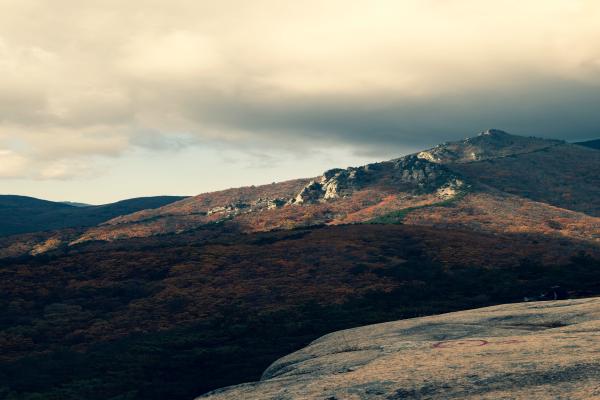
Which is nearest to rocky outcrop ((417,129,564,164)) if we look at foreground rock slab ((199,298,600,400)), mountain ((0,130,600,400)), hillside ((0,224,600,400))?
mountain ((0,130,600,400))

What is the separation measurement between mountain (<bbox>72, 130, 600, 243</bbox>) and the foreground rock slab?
61076 millimetres

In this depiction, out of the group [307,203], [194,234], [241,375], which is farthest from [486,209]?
[241,375]

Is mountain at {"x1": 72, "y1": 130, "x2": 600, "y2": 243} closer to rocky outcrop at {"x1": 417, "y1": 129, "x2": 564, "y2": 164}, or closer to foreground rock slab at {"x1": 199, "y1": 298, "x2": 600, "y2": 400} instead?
rocky outcrop at {"x1": 417, "y1": 129, "x2": 564, "y2": 164}

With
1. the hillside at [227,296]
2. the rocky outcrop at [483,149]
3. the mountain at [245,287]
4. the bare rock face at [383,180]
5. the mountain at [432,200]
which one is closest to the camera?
the hillside at [227,296]

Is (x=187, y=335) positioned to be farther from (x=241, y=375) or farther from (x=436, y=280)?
(x=436, y=280)

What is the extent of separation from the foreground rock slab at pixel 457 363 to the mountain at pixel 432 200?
61.1 m

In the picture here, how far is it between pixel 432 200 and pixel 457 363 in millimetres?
96456

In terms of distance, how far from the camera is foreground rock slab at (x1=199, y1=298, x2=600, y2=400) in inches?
474

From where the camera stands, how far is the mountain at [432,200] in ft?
298

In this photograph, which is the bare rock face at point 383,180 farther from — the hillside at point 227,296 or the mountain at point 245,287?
the hillside at point 227,296

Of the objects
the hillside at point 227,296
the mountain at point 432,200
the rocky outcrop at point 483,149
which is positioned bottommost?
the hillside at point 227,296

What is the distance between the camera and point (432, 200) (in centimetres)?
10788

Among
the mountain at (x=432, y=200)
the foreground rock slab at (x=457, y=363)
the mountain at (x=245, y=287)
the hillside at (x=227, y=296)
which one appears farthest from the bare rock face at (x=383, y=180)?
the foreground rock slab at (x=457, y=363)

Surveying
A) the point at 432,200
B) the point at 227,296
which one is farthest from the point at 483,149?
the point at 227,296
